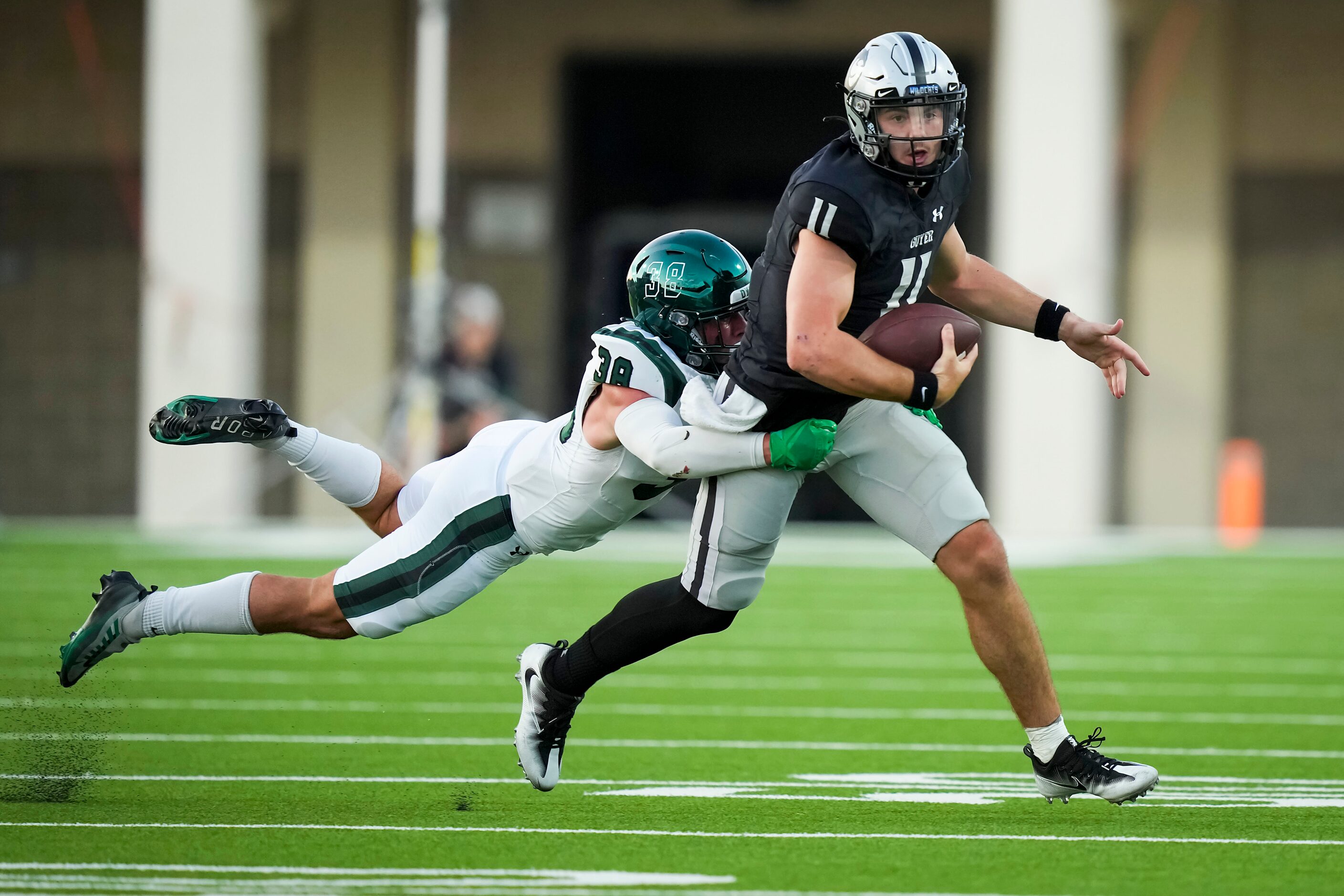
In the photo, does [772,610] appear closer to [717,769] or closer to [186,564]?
[186,564]

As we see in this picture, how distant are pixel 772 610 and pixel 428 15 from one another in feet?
19.5

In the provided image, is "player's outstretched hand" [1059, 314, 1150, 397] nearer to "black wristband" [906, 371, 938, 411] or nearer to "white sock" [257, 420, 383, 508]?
"black wristband" [906, 371, 938, 411]

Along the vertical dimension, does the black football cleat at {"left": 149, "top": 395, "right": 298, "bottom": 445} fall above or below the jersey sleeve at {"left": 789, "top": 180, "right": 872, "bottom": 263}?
below

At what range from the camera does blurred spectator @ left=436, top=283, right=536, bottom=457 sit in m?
11.9

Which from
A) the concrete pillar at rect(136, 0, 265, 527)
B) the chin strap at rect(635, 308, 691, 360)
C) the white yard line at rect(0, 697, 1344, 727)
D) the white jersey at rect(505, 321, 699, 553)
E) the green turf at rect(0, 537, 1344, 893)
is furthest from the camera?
the concrete pillar at rect(136, 0, 265, 527)

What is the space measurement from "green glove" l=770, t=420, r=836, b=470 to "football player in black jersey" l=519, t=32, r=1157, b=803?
0.09 metres

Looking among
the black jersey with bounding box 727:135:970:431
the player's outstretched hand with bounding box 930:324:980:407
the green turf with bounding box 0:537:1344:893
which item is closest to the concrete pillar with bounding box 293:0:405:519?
the green turf with bounding box 0:537:1344:893

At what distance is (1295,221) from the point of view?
1534cm

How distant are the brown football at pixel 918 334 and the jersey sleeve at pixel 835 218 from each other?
0.17 metres

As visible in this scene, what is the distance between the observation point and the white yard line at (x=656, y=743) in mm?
4859

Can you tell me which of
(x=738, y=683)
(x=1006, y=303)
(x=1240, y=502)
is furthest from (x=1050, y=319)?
(x=1240, y=502)

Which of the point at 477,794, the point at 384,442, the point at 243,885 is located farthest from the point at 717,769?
the point at 384,442

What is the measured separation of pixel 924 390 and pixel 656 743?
162 cm

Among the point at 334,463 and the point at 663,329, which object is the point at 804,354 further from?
the point at 334,463
